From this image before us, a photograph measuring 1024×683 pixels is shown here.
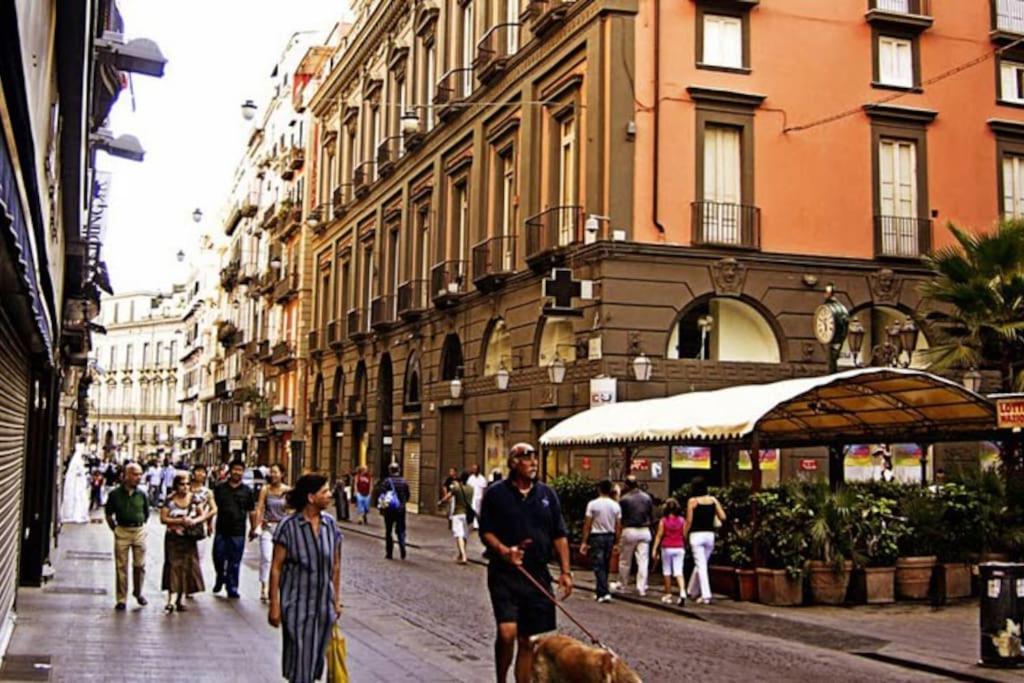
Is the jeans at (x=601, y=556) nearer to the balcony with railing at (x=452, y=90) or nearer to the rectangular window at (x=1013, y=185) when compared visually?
the rectangular window at (x=1013, y=185)

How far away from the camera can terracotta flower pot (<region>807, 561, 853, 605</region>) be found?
1775cm

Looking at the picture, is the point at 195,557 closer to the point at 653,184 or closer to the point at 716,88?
the point at 653,184

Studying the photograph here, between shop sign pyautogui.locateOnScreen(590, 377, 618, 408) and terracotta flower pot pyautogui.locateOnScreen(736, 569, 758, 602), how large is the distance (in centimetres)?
920

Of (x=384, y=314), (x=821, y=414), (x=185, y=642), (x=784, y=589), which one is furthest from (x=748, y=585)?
(x=384, y=314)

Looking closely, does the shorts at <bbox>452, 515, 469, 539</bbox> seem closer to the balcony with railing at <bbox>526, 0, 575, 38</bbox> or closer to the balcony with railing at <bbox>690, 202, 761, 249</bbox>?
the balcony with railing at <bbox>690, 202, 761, 249</bbox>

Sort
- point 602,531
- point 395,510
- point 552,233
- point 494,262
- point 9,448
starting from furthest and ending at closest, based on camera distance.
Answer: point 494,262, point 552,233, point 395,510, point 602,531, point 9,448

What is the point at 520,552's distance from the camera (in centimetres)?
941

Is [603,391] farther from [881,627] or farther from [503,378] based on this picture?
[881,627]

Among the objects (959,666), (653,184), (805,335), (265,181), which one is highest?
(265,181)

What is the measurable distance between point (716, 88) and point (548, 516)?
21.0 metres

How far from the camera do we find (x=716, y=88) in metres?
29.1

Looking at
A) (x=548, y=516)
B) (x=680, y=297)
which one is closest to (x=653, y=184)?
(x=680, y=297)

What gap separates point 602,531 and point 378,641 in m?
6.08

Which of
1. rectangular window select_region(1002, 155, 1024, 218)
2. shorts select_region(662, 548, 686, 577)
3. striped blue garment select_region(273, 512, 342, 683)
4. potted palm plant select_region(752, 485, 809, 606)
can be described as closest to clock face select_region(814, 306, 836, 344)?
potted palm plant select_region(752, 485, 809, 606)
